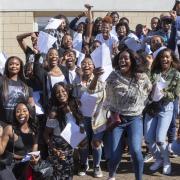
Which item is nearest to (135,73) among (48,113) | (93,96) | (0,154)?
(93,96)

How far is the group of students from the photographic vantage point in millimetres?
6000

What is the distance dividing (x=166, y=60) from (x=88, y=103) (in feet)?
3.83

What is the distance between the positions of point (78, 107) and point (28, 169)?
1.10m

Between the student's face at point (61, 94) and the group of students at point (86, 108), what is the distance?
12 mm

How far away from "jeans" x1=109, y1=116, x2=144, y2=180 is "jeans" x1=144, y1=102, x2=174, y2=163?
0.87 meters

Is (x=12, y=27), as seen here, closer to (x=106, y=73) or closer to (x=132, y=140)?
(x=106, y=73)

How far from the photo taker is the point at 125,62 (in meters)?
6.06

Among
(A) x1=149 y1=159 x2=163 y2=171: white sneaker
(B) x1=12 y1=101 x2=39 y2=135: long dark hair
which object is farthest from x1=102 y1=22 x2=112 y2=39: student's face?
(B) x1=12 y1=101 x2=39 y2=135: long dark hair

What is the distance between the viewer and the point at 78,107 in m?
6.53

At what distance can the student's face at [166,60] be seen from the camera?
22.5ft

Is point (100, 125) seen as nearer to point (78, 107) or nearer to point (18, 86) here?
point (78, 107)

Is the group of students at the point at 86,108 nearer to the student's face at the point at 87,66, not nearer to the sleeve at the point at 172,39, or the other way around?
the student's face at the point at 87,66

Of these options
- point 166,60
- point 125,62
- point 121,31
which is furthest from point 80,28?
point 125,62

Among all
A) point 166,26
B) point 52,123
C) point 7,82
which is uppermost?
point 166,26
